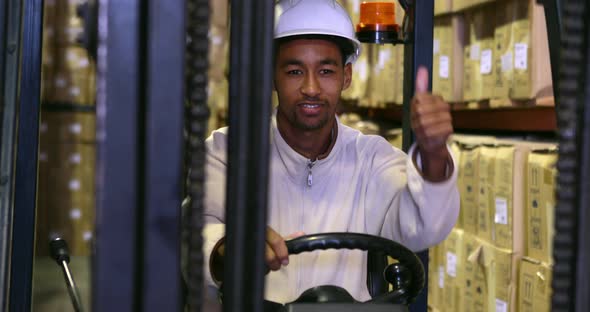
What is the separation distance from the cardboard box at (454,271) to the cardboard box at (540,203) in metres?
0.62

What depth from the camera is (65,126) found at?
20.0 ft

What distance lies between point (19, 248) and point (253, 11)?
1.30 metres

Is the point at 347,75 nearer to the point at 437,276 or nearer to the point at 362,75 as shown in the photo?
the point at 437,276

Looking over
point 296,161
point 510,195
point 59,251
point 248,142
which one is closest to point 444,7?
point 510,195

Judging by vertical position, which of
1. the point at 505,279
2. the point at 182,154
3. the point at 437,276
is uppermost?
the point at 182,154

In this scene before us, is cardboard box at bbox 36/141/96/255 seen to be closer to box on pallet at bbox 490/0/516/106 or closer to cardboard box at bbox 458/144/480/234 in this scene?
cardboard box at bbox 458/144/480/234

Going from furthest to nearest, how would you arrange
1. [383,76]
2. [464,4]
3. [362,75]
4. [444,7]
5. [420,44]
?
1. [362,75]
2. [383,76]
3. [444,7]
4. [464,4]
5. [420,44]

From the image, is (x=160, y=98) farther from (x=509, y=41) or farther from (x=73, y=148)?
(x=73, y=148)

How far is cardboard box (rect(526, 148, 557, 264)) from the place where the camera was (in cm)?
298

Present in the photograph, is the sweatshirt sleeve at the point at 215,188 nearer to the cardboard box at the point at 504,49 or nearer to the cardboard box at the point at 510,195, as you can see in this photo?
the cardboard box at the point at 510,195

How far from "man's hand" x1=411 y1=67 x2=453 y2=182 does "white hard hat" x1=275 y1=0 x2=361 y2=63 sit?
2.40 ft

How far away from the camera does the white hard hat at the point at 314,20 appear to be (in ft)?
7.43

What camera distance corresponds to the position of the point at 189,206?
2.73 feet

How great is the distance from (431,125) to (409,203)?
25.1 inches
